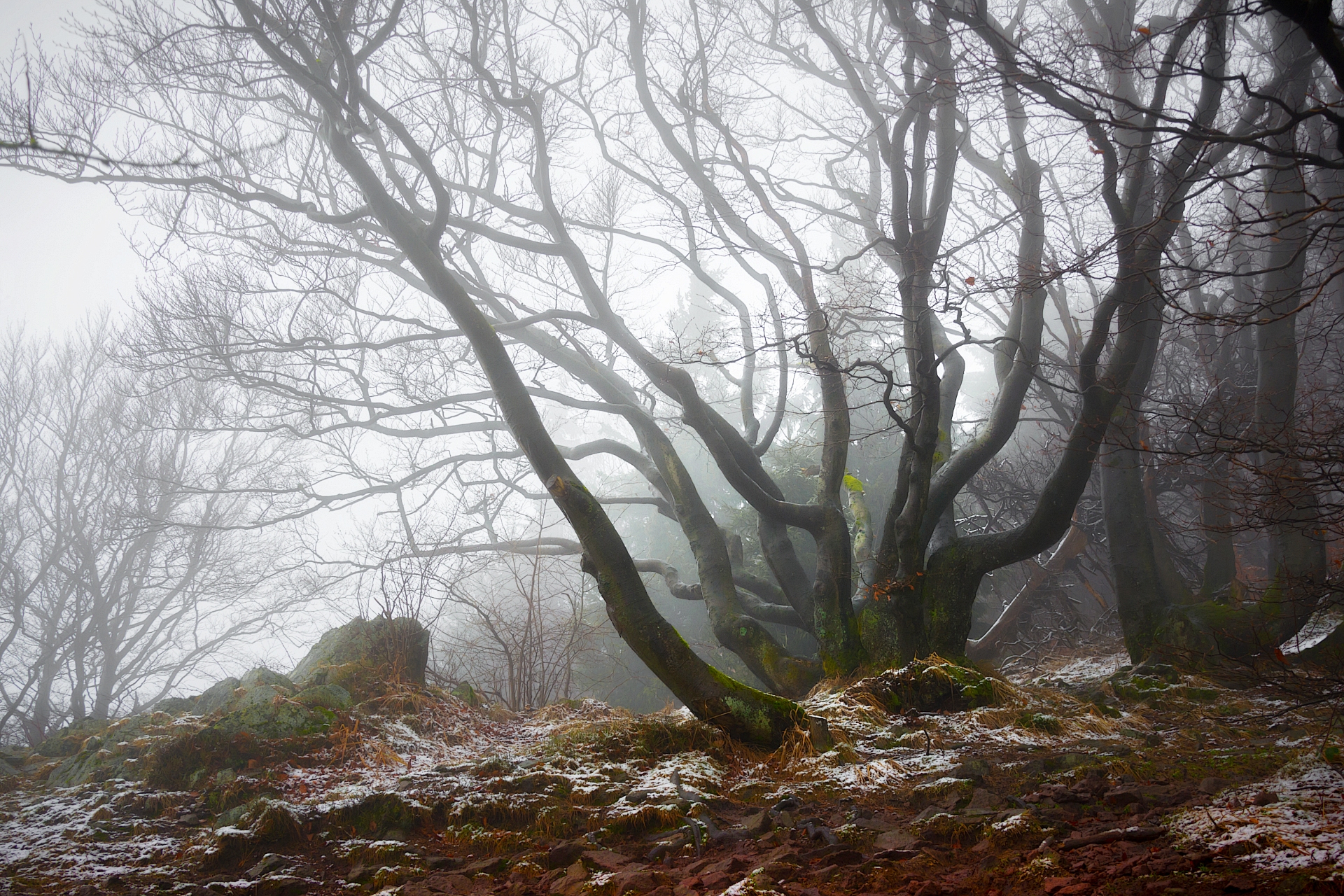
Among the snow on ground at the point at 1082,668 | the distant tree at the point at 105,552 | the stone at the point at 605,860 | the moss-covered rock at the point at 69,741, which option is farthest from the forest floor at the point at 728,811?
the distant tree at the point at 105,552

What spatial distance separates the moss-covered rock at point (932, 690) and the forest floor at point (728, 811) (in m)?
Answer: 0.14

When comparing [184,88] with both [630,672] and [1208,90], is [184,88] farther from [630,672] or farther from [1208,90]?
[630,672]

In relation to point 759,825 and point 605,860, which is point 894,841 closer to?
point 759,825

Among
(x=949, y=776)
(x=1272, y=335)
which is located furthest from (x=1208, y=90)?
(x=949, y=776)

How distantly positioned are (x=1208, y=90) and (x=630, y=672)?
1029 centimetres

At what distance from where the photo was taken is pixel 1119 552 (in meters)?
6.17

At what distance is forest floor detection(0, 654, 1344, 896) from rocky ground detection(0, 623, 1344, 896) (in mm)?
11

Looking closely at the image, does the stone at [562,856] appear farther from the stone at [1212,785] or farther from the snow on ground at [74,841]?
the stone at [1212,785]

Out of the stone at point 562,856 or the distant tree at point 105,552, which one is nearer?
the stone at point 562,856

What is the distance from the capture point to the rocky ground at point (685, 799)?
2080 mm

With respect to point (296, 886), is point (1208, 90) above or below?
above

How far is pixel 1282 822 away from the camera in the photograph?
1.95 metres

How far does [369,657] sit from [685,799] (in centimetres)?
320

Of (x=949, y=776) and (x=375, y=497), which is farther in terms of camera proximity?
(x=375, y=497)
